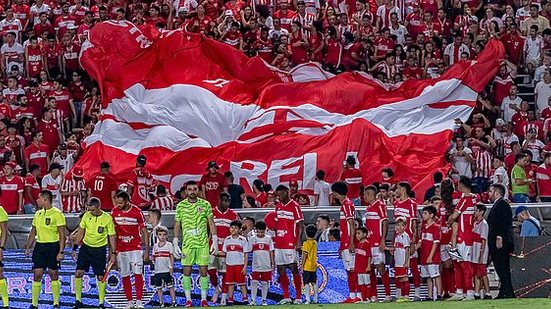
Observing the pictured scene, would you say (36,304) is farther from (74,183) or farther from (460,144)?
(460,144)

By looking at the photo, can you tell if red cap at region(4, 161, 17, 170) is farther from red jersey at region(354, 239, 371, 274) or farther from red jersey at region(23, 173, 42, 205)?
red jersey at region(354, 239, 371, 274)

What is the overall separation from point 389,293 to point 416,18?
32.5 ft

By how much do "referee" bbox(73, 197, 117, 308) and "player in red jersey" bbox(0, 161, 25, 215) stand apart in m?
4.02

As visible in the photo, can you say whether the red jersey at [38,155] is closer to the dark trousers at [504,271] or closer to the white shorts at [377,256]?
the white shorts at [377,256]

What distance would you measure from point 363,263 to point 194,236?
2.63 m

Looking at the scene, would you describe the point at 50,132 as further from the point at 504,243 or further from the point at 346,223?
the point at 504,243

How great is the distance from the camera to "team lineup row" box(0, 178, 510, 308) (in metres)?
23.6

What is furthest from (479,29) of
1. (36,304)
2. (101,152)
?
(36,304)

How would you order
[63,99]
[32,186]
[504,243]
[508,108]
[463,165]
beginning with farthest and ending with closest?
[63,99] < [508,108] < [463,165] < [32,186] < [504,243]

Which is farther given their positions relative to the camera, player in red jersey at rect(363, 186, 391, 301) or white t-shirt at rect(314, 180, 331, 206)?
white t-shirt at rect(314, 180, 331, 206)

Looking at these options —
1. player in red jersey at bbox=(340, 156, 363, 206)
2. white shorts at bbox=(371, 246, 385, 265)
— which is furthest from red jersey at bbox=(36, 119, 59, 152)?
white shorts at bbox=(371, 246, 385, 265)

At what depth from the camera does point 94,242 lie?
23547 mm

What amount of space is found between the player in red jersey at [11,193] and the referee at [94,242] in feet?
13.2

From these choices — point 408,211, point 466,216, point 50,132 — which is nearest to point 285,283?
point 408,211
